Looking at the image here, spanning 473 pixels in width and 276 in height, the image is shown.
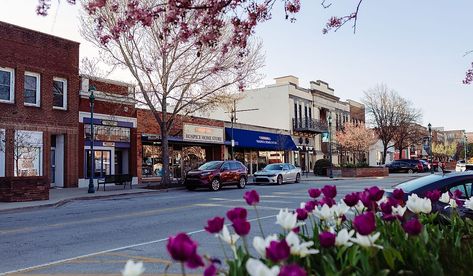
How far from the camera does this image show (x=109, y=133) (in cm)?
2825

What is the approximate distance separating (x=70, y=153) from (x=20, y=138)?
419 centimetres

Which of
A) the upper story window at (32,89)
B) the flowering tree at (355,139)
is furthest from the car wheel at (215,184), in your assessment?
the flowering tree at (355,139)

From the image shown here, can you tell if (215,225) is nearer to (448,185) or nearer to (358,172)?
(448,185)

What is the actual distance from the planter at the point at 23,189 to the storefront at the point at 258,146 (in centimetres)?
1847

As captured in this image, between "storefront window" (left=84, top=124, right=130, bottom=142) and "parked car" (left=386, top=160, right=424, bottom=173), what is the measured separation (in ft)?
112

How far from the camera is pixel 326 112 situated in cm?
5575

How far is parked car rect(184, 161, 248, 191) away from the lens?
2441cm

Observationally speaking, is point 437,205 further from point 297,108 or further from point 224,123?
point 297,108

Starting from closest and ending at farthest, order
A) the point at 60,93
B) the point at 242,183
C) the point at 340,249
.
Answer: the point at 340,249, the point at 60,93, the point at 242,183

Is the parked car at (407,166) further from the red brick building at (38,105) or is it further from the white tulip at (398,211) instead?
the white tulip at (398,211)

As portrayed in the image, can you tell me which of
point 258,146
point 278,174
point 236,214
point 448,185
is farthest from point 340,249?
point 258,146

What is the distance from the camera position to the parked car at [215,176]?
24.4 m

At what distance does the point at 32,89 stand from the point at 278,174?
51.7 ft

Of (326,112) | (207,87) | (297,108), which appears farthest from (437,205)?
(326,112)
